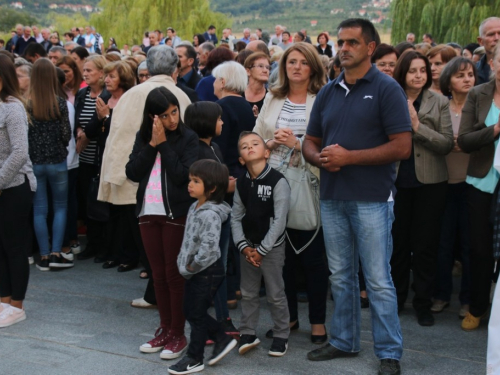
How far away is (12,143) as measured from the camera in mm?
5578

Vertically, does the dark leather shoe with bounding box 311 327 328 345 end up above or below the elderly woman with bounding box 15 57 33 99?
below

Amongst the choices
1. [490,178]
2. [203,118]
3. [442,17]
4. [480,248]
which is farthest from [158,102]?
[442,17]

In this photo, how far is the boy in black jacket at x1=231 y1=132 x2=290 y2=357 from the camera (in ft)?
16.1

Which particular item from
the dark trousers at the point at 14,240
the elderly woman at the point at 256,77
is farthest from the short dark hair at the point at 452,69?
the dark trousers at the point at 14,240

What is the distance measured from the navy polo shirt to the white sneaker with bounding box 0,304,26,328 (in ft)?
9.60

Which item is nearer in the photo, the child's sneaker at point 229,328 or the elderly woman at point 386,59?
the child's sneaker at point 229,328

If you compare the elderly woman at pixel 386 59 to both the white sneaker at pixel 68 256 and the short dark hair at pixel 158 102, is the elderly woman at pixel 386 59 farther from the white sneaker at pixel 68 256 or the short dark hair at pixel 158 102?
the white sneaker at pixel 68 256

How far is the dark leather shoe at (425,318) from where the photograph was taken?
5637mm

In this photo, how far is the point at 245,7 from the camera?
122 metres

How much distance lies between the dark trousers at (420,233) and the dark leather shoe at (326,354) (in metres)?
1.12

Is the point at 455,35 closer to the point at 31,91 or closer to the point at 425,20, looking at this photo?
the point at 425,20

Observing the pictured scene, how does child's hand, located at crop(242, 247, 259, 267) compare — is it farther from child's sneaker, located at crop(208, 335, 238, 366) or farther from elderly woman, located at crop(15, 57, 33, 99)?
elderly woman, located at crop(15, 57, 33, 99)

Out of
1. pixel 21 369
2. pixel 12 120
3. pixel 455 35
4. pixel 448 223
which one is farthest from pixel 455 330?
pixel 455 35

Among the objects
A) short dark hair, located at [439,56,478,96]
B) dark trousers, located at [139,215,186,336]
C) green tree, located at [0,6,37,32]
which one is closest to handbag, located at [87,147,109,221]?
dark trousers, located at [139,215,186,336]
